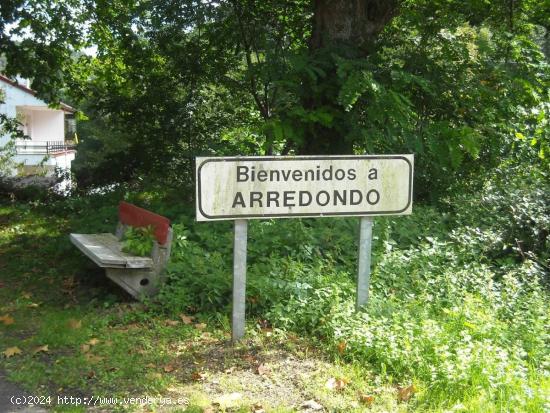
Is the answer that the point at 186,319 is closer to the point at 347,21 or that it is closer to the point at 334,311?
the point at 334,311

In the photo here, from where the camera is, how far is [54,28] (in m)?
12.9

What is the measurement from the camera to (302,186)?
4.44 metres

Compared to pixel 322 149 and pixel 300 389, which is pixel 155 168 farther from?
pixel 300 389

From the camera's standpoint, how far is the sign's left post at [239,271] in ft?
14.4

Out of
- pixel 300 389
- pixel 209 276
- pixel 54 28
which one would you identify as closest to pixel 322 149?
pixel 209 276

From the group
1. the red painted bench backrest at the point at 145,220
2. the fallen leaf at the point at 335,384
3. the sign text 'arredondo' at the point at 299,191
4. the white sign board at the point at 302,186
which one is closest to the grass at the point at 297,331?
the fallen leaf at the point at 335,384

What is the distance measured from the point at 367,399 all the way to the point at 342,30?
5824mm

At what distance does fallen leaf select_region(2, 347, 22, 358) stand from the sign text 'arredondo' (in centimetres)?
162

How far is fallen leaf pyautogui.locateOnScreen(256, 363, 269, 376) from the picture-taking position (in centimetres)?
395

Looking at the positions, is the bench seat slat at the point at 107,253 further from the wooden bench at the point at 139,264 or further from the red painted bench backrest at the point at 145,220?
the red painted bench backrest at the point at 145,220

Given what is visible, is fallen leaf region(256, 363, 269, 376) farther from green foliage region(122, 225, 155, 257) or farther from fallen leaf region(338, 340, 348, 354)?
green foliage region(122, 225, 155, 257)

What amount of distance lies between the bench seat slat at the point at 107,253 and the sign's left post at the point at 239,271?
50.0 inches

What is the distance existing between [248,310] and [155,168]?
19.9 ft

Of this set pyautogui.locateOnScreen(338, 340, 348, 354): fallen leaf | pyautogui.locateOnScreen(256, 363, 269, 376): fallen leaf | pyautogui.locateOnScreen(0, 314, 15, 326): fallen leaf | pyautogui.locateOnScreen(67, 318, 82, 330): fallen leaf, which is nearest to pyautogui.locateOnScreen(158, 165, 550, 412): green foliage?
pyautogui.locateOnScreen(338, 340, 348, 354): fallen leaf
